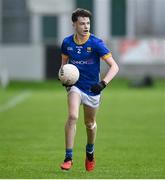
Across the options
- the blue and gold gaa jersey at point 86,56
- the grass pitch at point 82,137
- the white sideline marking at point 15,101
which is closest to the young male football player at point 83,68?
the blue and gold gaa jersey at point 86,56

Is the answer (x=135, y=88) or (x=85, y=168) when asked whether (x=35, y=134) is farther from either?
(x=135, y=88)

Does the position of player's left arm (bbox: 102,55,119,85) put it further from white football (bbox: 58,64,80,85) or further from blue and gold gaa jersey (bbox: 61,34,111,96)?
white football (bbox: 58,64,80,85)

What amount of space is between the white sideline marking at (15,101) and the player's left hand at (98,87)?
540 inches

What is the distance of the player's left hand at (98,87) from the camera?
12383 mm

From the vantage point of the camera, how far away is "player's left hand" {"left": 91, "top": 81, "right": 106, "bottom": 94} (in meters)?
12.4

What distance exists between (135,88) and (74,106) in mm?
26138

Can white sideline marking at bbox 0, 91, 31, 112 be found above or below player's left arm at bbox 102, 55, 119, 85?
below

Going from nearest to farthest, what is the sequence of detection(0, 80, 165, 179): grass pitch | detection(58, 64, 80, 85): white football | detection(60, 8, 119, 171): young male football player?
detection(58, 64, 80, 85): white football → detection(60, 8, 119, 171): young male football player → detection(0, 80, 165, 179): grass pitch

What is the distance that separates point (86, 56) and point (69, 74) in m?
0.35

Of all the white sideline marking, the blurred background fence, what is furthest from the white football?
the blurred background fence

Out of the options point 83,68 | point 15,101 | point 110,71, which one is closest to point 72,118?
point 83,68

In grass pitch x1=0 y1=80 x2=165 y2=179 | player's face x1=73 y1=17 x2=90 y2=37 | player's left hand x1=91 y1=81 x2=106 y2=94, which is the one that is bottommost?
grass pitch x1=0 y1=80 x2=165 y2=179

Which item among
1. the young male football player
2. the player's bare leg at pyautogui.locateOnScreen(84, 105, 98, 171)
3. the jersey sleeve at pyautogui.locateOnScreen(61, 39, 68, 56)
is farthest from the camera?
the player's bare leg at pyautogui.locateOnScreen(84, 105, 98, 171)

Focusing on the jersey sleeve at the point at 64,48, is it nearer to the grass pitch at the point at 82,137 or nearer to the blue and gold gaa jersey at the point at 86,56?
the blue and gold gaa jersey at the point at 86,56
